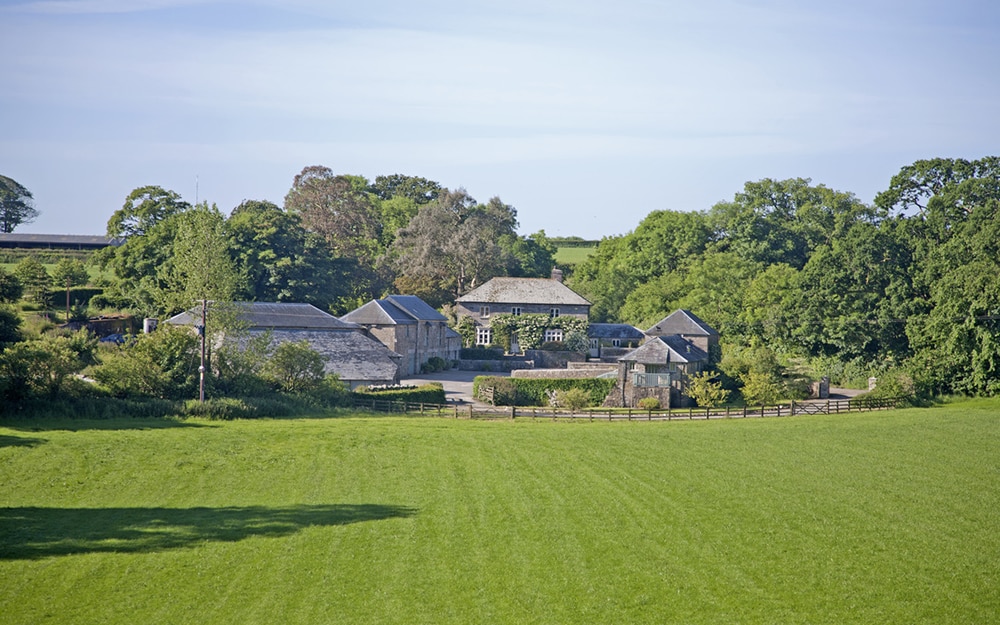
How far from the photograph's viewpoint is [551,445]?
4003 cm

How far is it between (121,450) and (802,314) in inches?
1873

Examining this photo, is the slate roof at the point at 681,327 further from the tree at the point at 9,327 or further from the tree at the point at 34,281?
the tree at the point at 34,281

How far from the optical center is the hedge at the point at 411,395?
5238 centimetres

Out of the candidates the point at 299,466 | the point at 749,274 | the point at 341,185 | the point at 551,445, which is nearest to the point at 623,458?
the point at 551,445

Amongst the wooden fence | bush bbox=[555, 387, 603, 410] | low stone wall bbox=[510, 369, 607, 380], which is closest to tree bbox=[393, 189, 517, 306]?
low stone wall bbox=[510, 369, 607, 380]

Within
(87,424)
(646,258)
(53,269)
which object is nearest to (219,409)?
(87,424)

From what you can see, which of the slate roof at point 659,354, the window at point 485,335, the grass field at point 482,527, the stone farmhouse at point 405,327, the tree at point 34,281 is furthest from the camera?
the window at point 485,335

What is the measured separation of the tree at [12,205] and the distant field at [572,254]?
223 ft

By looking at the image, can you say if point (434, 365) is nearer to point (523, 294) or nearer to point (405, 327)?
point (405, 327)

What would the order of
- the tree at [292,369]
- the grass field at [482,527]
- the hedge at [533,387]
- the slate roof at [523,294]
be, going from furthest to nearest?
the slate roof at [523,294]
the hedge at [533,387]
the tree at [292,369]
the grass field at [482,527]

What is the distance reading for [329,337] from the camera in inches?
2393

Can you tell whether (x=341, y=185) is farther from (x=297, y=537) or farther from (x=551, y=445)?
(x=297, y=537)

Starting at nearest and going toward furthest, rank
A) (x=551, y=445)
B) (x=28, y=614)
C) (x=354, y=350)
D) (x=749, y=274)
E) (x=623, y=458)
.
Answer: (x=28, y=614) → (x=623, y=458) → (x=551, y=445) → (x=354, y=350) → (x=749, y=274)

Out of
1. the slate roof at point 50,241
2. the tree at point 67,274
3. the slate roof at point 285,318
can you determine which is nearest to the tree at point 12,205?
the slate roof at point 50,241
